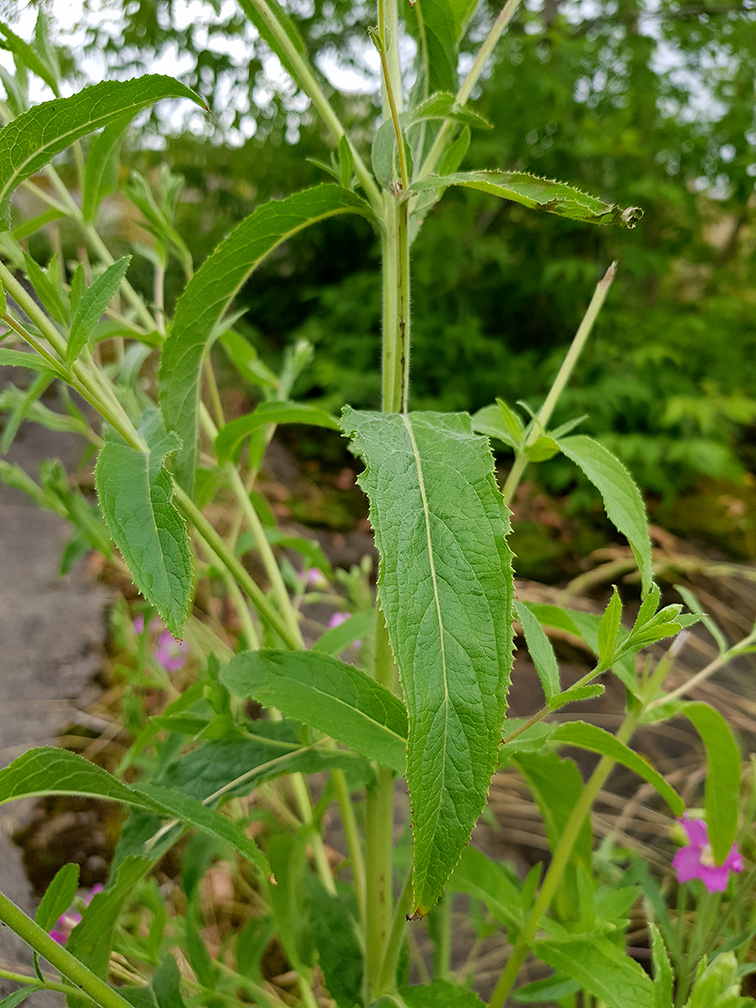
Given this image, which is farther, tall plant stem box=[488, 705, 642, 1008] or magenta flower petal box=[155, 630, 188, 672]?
magenta flower petal box=[155, 630, 188, 672]

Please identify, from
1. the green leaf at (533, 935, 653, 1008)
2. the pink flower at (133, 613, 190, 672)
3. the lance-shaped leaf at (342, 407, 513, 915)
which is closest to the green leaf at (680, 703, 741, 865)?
the green leaf at (533, 935, 653, 1008)

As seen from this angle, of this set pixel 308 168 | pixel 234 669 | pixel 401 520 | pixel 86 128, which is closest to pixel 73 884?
pixel 234 669

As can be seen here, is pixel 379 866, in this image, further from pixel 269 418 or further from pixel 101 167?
pixel 101 167

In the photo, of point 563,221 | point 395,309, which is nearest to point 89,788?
point 395,309

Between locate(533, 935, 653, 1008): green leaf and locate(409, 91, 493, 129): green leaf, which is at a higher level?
locate(409, 91, 493, 129): green leaf

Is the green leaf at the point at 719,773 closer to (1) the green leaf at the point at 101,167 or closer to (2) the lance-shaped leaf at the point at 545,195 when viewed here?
A: (2) the lance-shaped leaf at the point at 545,195

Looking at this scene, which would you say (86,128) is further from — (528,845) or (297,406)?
(528,845)

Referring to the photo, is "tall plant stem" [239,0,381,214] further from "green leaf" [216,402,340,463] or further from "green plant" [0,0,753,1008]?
"green leaf" [216,402,340,463]
